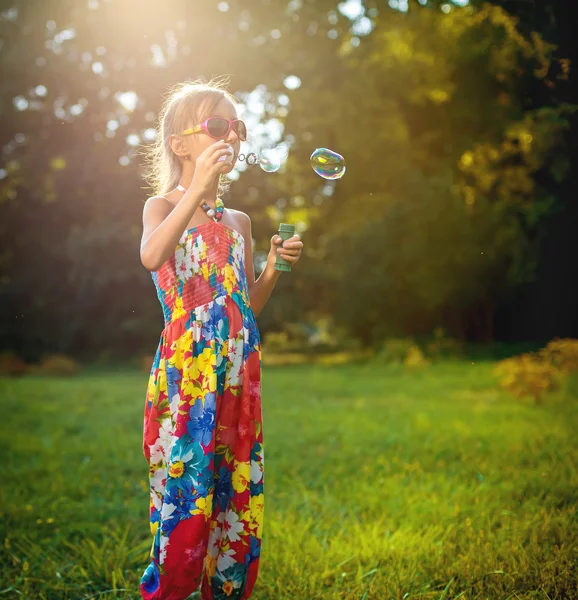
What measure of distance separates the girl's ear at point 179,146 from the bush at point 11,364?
11781 millimetres

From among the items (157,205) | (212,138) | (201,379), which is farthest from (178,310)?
(212,138)

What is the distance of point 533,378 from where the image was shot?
7.05 m

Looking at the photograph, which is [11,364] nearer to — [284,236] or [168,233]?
[284,236]

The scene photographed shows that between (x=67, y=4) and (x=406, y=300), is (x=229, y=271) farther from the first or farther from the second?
(x=406, y=300)

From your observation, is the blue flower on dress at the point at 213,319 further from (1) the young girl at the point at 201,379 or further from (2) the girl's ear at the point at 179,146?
(2) the girl's ear at the point at 179,146

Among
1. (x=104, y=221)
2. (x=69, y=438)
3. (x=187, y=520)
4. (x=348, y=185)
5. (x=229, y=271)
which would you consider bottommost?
(x=69, y=438)

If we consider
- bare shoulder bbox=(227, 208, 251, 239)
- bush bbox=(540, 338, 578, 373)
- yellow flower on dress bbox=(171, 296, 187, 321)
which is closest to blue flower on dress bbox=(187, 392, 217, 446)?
yellow flower on dress bbox=(171, 296, 187, 321)

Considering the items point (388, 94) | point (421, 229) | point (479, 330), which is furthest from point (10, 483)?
point (479, 330)

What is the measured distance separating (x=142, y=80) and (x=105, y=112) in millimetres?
1508

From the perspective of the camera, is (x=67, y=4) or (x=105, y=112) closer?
(x=67, y=4)

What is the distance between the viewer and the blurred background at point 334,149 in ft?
22.0

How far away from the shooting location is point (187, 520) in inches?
79.7

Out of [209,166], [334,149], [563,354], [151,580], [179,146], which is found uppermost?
[334,149]

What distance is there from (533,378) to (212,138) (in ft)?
19.1
